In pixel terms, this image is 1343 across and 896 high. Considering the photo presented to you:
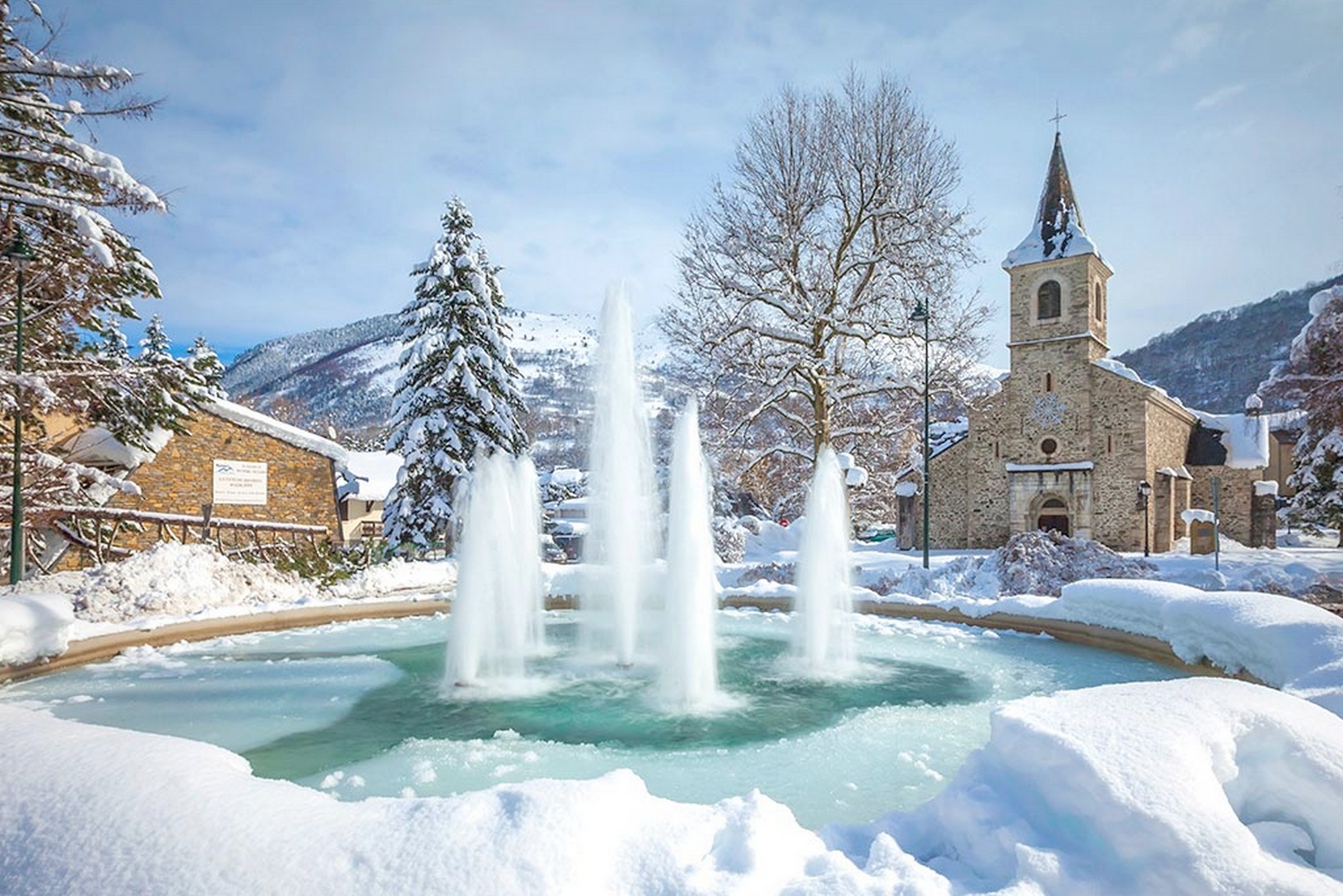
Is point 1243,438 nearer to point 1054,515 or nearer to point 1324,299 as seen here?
point 1054,515

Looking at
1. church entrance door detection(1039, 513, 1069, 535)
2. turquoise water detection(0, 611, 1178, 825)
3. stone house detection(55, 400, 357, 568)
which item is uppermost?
stone house detection(55, 400, 357, 568)

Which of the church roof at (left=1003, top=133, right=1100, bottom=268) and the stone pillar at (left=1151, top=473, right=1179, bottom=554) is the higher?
the church roof at (left=1003, top=133, right=1100, bottom=268)

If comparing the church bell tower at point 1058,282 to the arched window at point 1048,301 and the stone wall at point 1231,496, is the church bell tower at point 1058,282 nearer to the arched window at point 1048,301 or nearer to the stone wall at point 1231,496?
the arched window at point 1048,301

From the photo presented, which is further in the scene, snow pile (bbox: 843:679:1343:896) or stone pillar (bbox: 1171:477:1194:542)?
stone pillar (bbox: 1171:477:1194:542)

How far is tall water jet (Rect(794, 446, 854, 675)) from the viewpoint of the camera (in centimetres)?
808

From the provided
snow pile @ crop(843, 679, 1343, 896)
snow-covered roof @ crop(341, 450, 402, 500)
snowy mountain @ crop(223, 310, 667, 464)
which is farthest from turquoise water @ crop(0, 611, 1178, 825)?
snowy mountain @ crop(223, 310, 667, 464)

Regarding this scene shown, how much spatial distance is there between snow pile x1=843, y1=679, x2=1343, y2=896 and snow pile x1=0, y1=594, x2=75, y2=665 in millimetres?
7750

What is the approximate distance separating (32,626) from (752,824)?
7581mm

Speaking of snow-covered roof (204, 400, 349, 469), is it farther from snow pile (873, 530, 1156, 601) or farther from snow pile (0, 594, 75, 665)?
snow pile (873, 530, 1156, 601)

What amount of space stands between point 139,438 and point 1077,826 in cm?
1796

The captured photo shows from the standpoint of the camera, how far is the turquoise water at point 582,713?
4.39m

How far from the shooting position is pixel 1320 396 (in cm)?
1816

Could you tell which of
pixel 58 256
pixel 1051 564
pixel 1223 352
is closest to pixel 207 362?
pixel 58 256

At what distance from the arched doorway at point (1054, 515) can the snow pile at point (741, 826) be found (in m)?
26.8
